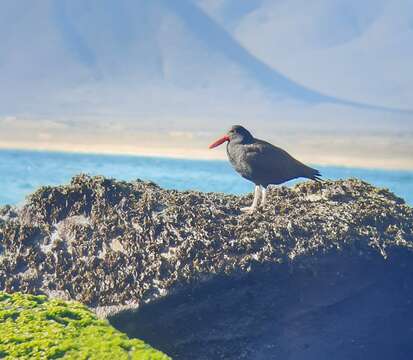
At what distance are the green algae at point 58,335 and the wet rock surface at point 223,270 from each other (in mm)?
581

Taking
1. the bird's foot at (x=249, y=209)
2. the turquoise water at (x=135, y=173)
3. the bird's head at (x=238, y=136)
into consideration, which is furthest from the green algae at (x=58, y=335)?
the turquoise water at (x=135, y=173)

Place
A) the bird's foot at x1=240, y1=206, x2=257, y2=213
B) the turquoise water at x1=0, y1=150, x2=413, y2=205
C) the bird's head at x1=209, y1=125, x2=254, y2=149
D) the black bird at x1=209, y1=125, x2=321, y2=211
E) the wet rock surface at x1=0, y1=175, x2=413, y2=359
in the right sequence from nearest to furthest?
the wet rock surface at x1=0, y1=175, x2=413, y2=359
the bird's foot at x1=240, y1=206, x2=257, y2=213
the black bird at x1=209, y1=125, x2=321, y2=211
the bird's head at x1=209, y1=125, x2=254, y2=149
the turquoise water at x1=0, y1=150, x2=413, y2=205

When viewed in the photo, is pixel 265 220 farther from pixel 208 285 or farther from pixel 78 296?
pixel 78 296

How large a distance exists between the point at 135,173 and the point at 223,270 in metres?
22.5

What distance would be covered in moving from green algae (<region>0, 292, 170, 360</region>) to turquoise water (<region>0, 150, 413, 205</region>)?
15.3m

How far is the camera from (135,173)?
29078mm

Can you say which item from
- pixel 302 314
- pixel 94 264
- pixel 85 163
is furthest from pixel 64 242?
pixel 85 163

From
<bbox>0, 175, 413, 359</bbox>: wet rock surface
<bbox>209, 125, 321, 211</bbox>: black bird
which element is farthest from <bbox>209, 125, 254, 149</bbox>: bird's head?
<bbox>0, 175, 413, 359</bbox>: wet rock surface

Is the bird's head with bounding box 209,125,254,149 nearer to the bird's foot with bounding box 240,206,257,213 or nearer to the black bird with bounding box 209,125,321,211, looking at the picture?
the black bird with bounding box 209,125,321,211

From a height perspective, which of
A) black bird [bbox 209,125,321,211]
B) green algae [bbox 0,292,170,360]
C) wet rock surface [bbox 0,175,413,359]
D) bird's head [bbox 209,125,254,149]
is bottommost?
green algae [bbox 0,292,170,360]

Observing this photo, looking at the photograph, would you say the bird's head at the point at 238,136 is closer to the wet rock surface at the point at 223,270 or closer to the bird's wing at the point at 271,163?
the bird's wing at the point at 271,163

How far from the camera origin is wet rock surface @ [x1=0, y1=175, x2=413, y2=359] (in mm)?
6789

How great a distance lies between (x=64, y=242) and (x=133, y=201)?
0.79 metres

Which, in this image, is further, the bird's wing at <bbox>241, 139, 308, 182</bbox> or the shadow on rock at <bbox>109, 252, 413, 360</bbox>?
the bird's wing at <bbox>241, 139, 308, 182</bbox>
